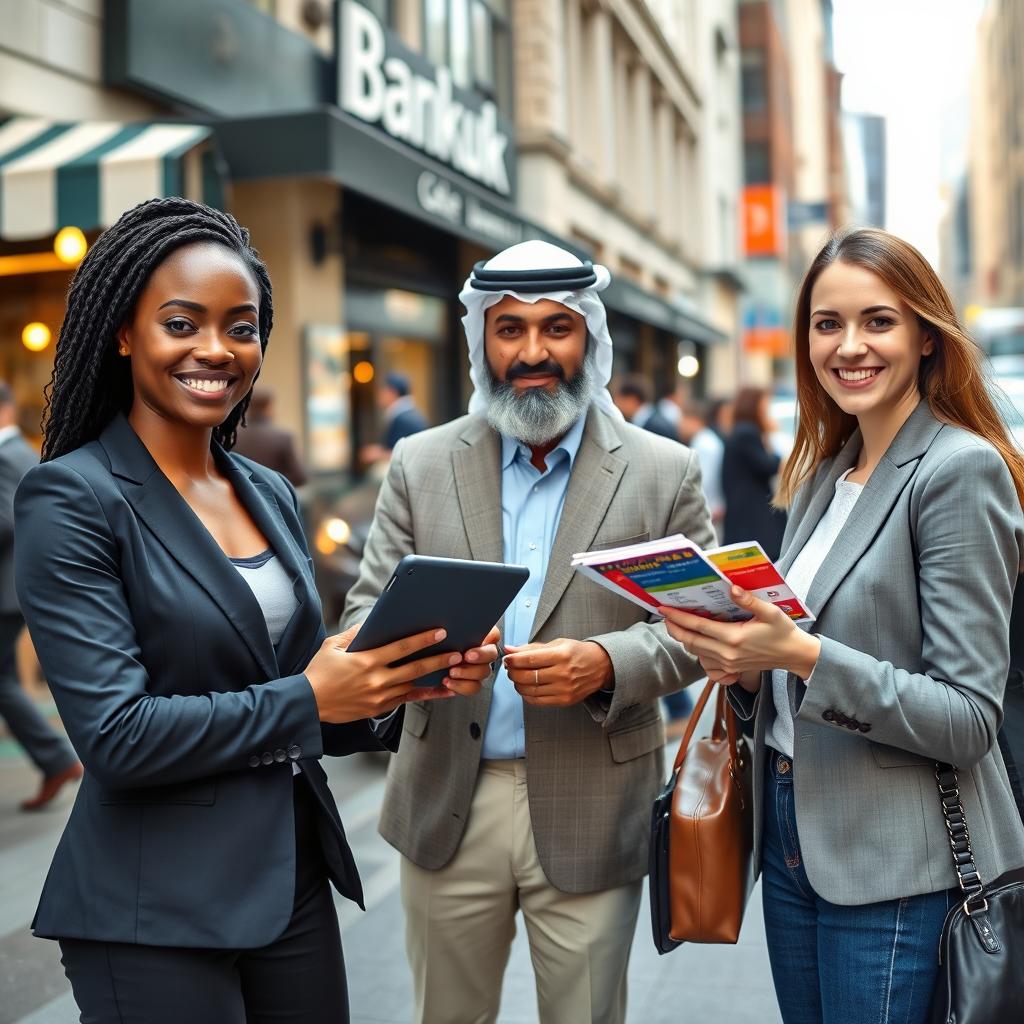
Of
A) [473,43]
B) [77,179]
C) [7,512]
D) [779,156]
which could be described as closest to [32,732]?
[7,512]

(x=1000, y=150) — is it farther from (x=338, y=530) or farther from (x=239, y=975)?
(x=239, y=975)

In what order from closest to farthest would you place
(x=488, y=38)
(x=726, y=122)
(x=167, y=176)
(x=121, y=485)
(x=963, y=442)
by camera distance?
(x=121, y=485)
(x=963, y=442)
(x=167, y=176)
(x=488, y=38)
(x=726, y=122)

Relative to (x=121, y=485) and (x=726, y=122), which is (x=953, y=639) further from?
(x=726, y=122)

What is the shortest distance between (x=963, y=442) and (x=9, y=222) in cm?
663

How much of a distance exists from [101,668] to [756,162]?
165 feet

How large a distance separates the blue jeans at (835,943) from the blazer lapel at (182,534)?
3.52 ft

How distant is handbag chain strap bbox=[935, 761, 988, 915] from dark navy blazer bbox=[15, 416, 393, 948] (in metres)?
1.12

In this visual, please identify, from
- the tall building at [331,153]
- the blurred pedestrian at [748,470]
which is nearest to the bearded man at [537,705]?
the tall building at [331,153]

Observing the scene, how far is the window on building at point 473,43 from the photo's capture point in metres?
14.4

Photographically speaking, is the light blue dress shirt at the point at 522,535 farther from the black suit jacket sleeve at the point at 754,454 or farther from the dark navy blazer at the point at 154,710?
the black suit jacket sleeve at the point at 754,454

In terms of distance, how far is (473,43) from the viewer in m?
15.9

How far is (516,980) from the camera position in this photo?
13.6ft

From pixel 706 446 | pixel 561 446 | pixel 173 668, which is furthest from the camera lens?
pixel 706 446

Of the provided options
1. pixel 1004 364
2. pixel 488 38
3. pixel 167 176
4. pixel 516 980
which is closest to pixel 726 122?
pixel 1004 364
